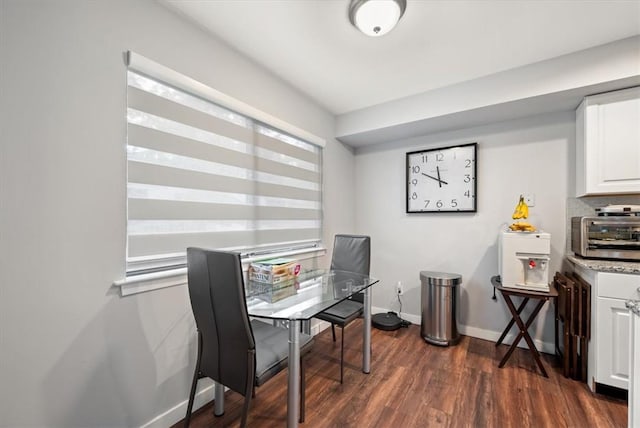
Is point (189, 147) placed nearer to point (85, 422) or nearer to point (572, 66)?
point (85, 422)

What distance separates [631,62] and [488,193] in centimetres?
129

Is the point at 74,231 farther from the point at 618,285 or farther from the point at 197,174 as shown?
the point at 618,285

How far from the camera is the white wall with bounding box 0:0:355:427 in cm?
105

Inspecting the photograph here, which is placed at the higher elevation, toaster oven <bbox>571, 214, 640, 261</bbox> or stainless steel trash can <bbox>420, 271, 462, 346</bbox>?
toaster oven <bbox>571, 214, 640, 261</bbox>

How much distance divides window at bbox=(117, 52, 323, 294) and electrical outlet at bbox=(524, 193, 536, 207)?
2.25 m

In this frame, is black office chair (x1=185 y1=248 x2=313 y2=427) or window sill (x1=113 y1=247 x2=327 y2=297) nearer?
black office chair (x1=185 y1=248 x2=313 y2=427)

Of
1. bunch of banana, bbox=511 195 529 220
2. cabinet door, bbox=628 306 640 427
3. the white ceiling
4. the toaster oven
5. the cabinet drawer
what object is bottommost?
cabinet door, bbox=628 306 640 427

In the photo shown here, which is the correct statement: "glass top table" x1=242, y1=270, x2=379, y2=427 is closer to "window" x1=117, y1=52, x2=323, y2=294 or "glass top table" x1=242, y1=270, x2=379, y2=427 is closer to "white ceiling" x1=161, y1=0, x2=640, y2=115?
"window" x1=117, y1=52, x2=323, y2=294

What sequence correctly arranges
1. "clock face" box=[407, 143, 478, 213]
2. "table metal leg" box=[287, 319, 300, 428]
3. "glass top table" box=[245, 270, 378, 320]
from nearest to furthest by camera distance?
"table metal leg" box=[287, 319, 300, 428] < "glass top table" box=[245, 270, 378, 320] < "clock face" box=[407, 143, 478, 213]

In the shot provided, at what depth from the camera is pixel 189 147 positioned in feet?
5.55

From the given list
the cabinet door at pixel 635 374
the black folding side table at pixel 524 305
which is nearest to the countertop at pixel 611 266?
the black folding side table at pixel 524 305

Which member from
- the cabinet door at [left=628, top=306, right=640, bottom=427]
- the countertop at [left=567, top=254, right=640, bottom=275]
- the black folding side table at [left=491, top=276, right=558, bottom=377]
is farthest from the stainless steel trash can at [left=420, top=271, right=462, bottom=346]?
the cabinet door at [left=628, top=306, right=640, bottom=427]

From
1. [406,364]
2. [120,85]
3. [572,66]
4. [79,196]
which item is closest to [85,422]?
[79,196]

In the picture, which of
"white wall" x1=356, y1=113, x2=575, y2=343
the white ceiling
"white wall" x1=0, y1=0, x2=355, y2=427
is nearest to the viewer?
"white wall" x1=0, y1=0, x2=355, y2=427
